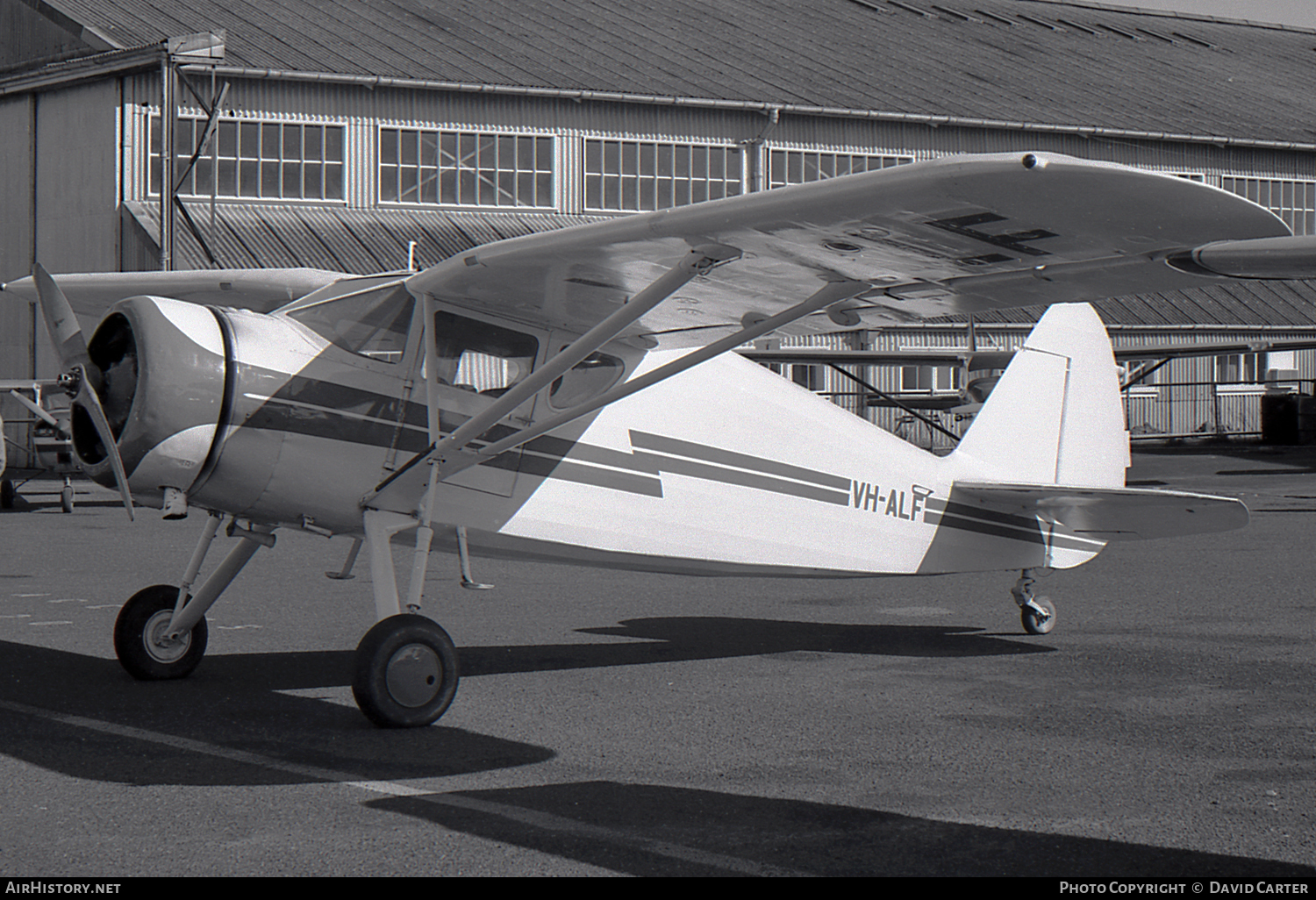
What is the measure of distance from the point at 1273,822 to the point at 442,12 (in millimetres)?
32657

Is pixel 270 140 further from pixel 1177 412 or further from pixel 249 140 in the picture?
pixel 1177 412

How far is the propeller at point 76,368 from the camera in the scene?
604 centimetres

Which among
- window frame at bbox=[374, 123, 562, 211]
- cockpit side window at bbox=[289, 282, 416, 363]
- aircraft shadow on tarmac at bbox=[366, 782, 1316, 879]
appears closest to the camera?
aircraft shadow on tarmac at bbox=[366, 782, 1316, 879]

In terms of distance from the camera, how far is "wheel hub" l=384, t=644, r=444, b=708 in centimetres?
624

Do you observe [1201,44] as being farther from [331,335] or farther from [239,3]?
[331,335]

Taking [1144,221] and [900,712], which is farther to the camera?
[900,712]

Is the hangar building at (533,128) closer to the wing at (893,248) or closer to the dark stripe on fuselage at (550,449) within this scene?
the dark stripe on fuselage at (550,449)

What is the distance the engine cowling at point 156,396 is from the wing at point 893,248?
44.4 inches

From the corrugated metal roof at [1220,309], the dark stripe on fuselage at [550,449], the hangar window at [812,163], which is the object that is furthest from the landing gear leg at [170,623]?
the corrugated metal roof at [1220,309]

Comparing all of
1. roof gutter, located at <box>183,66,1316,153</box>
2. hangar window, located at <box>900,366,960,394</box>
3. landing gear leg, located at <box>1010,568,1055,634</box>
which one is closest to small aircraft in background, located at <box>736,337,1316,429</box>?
hangar window, located at <box>900,366,960,394</box>

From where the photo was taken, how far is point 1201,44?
4847 cm

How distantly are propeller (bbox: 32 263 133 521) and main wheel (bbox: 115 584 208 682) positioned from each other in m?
1.39

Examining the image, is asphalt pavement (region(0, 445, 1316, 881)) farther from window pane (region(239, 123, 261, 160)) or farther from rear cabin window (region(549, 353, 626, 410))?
window pane (region(239, 123, 261, 160))
